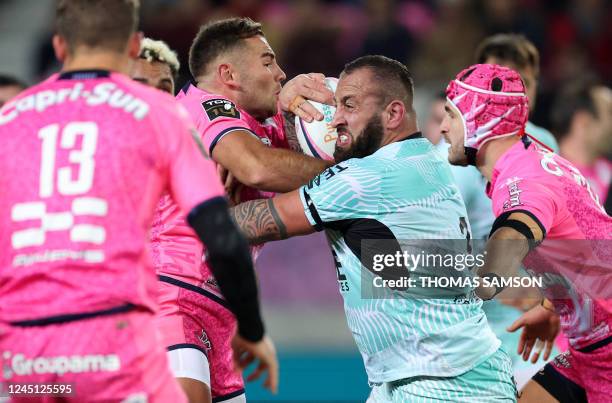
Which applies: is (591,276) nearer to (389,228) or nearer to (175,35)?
(389,228)

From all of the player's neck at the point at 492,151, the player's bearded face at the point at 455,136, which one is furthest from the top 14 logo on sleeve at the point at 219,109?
the player's neck at the point at 492,151

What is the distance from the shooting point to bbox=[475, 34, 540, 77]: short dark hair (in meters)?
7.48

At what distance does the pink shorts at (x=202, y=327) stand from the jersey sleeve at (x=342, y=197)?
0.94 meters

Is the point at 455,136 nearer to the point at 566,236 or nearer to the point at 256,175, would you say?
the point at 566,236

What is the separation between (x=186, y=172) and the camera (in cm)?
338

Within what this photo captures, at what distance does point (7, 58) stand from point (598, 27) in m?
8.51

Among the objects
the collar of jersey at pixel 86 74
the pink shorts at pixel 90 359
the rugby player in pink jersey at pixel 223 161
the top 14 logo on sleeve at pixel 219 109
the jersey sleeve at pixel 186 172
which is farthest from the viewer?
the top 14 logo on sleeve at pixel 219 109

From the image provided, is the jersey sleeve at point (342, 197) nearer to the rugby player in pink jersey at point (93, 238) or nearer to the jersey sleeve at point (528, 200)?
the jersey sleeve at point (528, 200)

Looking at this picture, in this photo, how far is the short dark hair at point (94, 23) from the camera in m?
3.47

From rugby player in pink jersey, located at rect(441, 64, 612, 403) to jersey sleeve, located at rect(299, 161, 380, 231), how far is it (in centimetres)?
64

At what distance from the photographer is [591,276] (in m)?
5.18

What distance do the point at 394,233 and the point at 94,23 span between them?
1.77 m

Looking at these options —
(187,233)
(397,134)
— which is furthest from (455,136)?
(187,233)

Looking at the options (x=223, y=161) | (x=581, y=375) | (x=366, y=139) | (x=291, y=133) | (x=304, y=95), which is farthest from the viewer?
(x=291, y=133)
